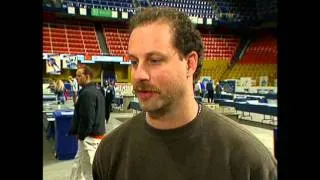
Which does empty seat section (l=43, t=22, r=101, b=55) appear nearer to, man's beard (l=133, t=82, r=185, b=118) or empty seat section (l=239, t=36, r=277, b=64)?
empty seat section (l=239, t=36, r=277, b=64)

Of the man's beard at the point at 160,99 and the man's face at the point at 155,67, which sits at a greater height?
the man's face at the point at 155,67

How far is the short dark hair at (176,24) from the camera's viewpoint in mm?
1490

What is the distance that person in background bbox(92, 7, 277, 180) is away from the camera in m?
1.40

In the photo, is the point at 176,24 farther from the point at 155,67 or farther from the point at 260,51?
the point at 260,51

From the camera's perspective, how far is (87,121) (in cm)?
472

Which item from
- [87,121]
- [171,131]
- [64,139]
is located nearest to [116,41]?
[64,139]

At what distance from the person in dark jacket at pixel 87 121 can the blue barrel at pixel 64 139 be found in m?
2.24

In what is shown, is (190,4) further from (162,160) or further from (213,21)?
(162,160)

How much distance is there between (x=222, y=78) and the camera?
23.7 meters

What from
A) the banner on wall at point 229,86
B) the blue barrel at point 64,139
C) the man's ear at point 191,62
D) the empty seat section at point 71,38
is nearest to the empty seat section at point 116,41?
the empty seat section at point 71,38

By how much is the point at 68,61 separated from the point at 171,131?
55.1 ft

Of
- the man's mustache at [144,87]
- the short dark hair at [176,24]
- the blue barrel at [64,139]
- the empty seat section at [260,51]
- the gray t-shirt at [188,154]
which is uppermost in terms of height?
the empty seat section at [260,51]

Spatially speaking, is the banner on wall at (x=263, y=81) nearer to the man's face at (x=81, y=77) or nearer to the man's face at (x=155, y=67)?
the man's face at (x=81, y=77)
